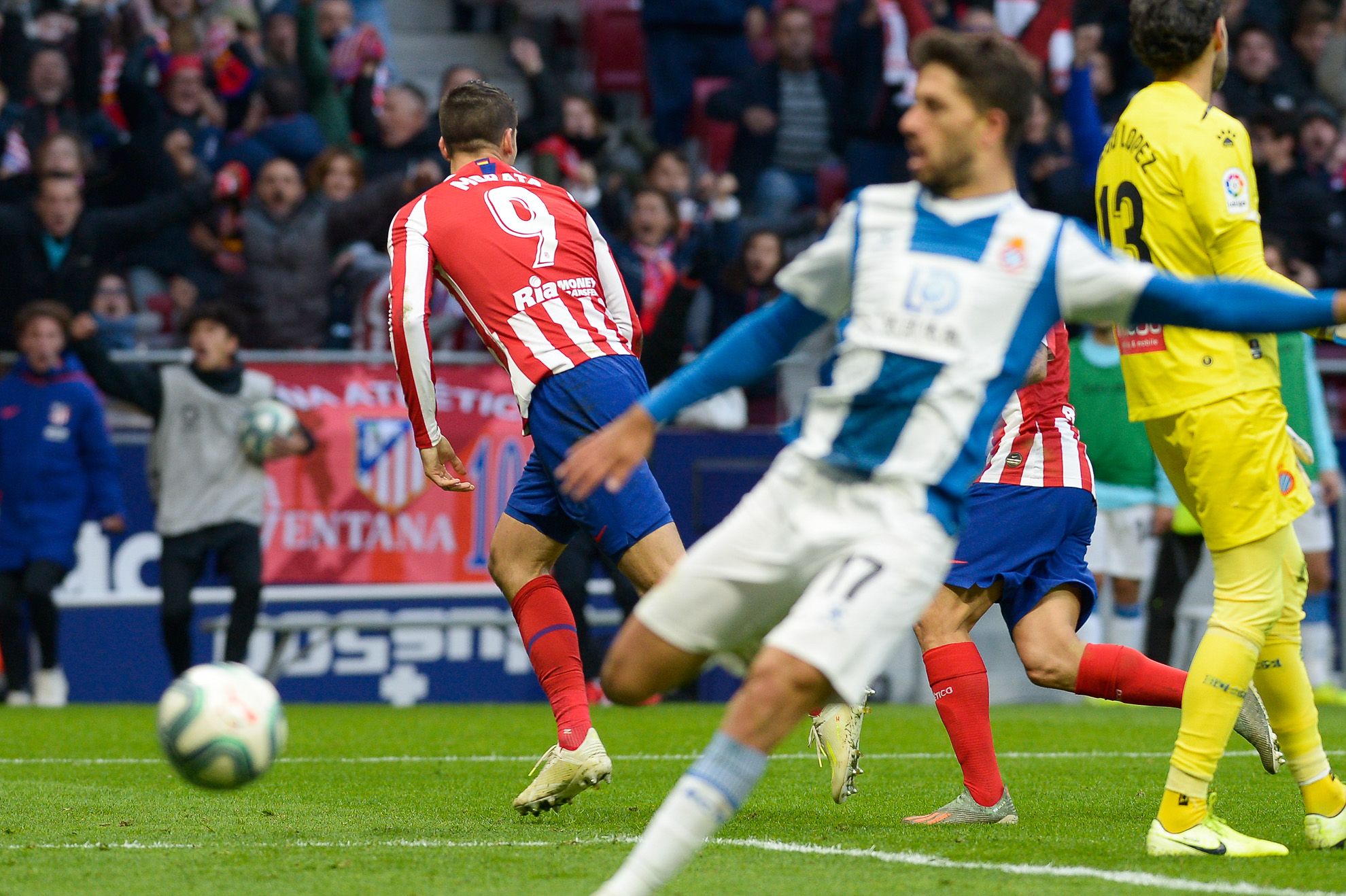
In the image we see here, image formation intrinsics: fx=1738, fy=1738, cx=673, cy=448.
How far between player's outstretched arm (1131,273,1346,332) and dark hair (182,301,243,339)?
8.20m

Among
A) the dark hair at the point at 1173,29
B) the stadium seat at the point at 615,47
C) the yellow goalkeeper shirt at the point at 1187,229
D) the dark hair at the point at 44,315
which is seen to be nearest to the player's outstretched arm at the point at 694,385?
the yellow goalkeeper shirt at the point at 1187,229

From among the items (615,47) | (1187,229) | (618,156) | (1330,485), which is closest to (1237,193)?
(1187,229)

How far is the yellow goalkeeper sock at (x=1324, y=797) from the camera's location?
4770mm

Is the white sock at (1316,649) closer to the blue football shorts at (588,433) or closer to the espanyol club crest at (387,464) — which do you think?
the espanyol club crest at (387,464)

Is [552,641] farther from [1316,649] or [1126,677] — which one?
[1316,649]

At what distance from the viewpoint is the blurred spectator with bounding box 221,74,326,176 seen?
517 inches

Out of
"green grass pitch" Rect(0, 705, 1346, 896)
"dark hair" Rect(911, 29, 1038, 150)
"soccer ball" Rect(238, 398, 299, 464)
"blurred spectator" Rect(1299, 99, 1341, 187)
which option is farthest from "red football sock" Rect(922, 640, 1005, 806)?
"blurred spectator" Rect(1299, 99, 1341, 187)

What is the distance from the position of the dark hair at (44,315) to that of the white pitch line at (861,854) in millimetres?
6797

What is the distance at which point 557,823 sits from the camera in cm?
543

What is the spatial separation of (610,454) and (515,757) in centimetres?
427

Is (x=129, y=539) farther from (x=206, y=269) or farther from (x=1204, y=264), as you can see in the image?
(x=1204, y=264)

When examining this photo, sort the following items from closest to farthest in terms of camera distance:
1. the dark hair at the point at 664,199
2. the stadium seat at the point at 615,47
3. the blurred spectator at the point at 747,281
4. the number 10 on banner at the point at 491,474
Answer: the number 10 on banner at the point at 491,474, the dark hair at the point at 664,199, the blurred spectator at the point at 747,281, the stadium seat at the point at 615,47

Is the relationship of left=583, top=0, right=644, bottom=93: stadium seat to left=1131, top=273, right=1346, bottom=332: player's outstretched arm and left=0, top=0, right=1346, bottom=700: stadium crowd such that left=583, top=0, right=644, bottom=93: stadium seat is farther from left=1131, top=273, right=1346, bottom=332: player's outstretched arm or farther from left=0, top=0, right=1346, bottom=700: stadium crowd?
left=1131, top=273, right=1346, bottom=332: player's outstretched arm

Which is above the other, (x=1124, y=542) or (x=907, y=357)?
(x=907, y=357)
